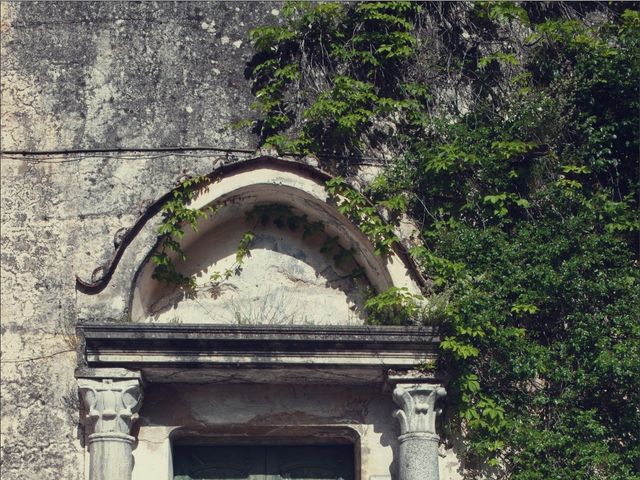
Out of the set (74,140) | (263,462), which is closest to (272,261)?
(263,462)

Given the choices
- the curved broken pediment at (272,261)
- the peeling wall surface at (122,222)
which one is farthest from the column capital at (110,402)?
the curved broken pediment at (272,261)

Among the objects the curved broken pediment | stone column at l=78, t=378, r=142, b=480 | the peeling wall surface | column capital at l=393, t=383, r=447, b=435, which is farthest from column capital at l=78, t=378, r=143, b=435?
column capital at l=393, t=383, r=447, b=435

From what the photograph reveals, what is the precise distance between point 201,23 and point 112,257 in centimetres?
193

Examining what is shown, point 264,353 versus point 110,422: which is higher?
point 264,353

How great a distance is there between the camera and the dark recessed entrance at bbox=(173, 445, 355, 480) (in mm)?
9806

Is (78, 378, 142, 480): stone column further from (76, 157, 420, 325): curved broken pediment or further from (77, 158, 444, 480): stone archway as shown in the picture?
(76, 157, 420, 325): curved broken pediment

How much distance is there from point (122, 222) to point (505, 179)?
Result: 8.68ft

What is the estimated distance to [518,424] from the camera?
9.59 metres

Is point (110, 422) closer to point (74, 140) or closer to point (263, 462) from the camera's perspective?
point (263, 462)

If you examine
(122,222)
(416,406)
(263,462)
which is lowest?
(263,462)

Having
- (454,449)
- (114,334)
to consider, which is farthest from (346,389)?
(114,334)

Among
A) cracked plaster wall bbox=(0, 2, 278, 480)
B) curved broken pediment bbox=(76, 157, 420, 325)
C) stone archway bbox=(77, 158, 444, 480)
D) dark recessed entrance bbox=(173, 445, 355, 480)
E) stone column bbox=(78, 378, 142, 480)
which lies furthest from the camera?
curved broken pediment bbox=(76, 157, 420, 325)

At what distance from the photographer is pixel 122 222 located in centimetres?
999

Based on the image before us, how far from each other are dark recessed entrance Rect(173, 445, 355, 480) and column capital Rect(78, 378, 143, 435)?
23.8 inches
